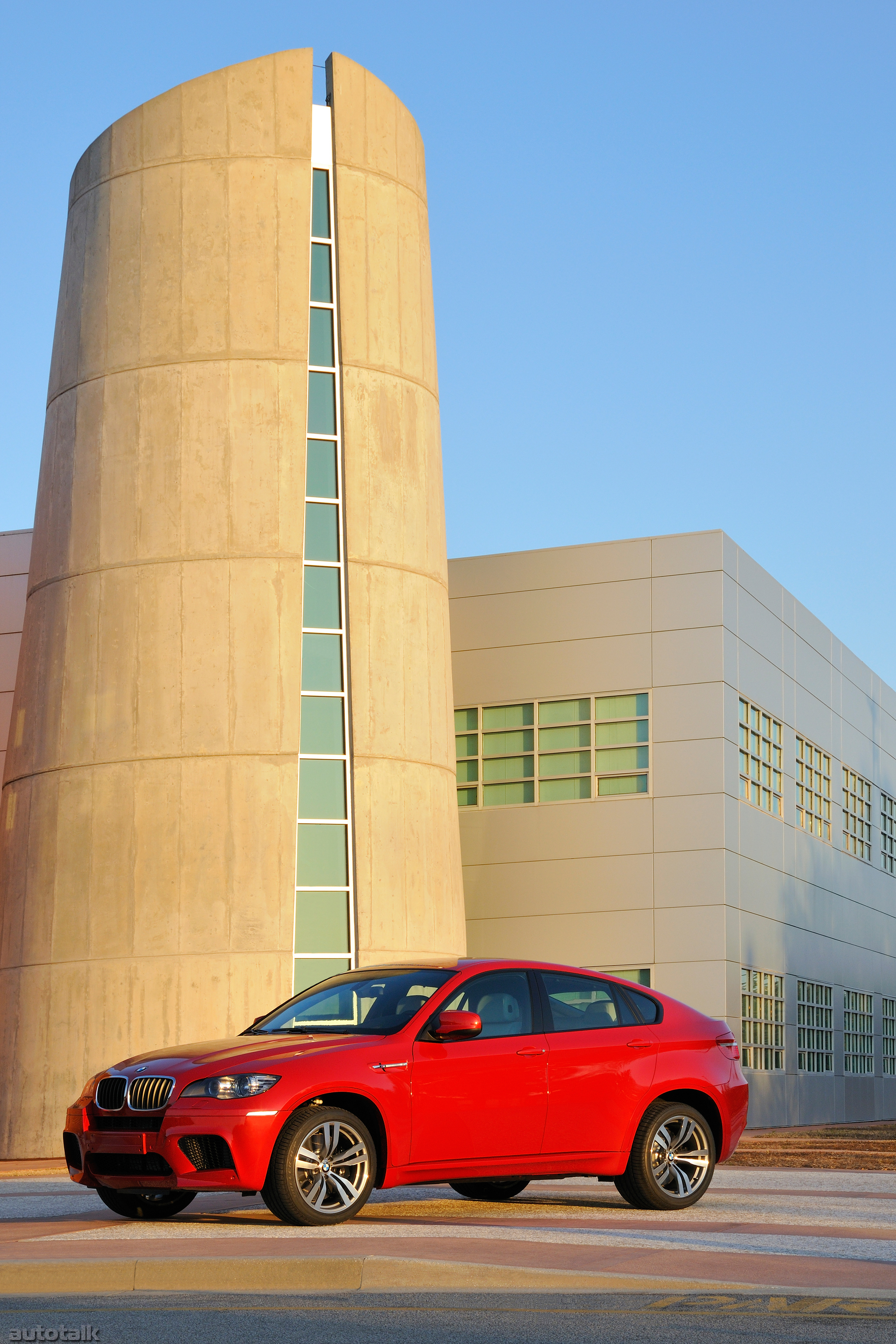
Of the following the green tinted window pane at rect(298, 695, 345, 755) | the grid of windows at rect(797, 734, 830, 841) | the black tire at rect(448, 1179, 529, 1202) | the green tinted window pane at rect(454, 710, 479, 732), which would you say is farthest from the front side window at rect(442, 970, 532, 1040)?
the grid of windows at rect(797, 734, 830, 841)

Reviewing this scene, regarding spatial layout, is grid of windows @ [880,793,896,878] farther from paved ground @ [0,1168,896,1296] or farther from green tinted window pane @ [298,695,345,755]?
paved ground @ [0,1168,896,1296]

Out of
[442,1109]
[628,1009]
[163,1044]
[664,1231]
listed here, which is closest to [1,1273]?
[442,1109]

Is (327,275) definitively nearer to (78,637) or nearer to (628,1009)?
(78,637)

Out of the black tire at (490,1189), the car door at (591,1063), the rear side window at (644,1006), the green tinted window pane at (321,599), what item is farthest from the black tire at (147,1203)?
the green tinted window pane at (321,599)

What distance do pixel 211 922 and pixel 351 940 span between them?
1.87 m

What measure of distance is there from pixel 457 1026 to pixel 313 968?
12294mm

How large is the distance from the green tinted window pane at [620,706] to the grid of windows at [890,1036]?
490 inches

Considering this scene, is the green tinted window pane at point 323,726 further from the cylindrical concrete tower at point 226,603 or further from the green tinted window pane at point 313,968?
the green tinted window pane at point 313,968

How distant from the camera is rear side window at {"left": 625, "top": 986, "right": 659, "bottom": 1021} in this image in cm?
1151

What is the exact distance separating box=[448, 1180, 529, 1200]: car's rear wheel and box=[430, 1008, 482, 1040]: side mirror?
1.83 meters

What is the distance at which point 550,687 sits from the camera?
2939 centimetres

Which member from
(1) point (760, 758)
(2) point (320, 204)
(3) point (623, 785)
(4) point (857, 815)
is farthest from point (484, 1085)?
(4) point (857, 815)

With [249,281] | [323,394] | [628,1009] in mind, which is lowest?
[628,1009]

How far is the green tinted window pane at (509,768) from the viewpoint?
2945 cm
